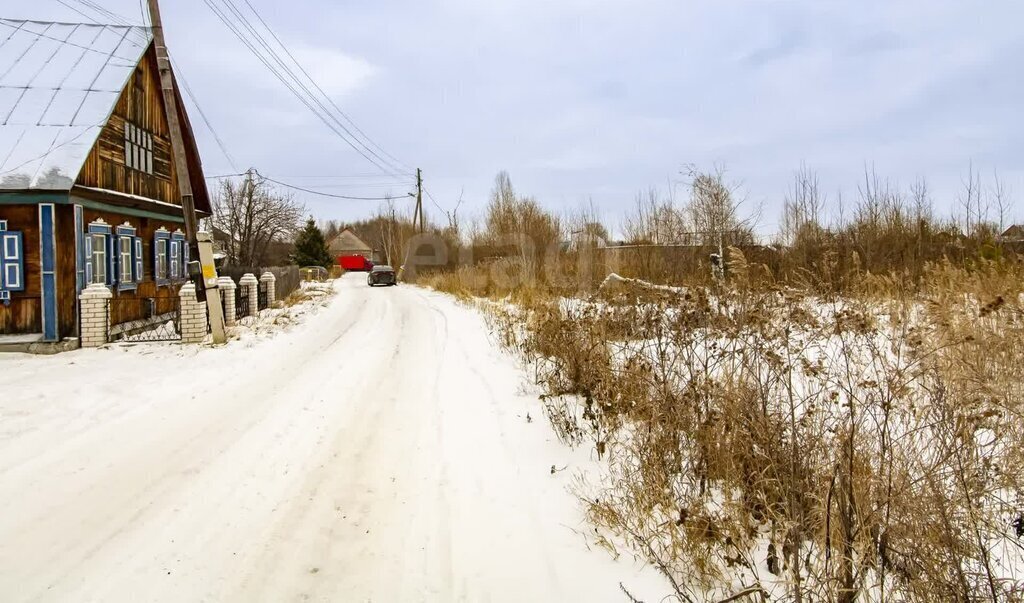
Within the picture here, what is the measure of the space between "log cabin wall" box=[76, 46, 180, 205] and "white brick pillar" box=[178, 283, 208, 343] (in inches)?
119

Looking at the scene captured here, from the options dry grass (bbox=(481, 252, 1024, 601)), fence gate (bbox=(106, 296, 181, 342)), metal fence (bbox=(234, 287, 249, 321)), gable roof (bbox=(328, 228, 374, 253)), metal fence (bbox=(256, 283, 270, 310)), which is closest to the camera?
dry grass (bbox=(481, 252, 1024, 601))

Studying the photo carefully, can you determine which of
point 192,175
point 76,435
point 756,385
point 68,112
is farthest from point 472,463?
point 192,175

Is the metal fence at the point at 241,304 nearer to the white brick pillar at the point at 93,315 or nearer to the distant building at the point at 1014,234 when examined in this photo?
the white brick pillar at the point at 93,315

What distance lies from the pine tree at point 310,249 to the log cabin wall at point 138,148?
A: 33.2 m

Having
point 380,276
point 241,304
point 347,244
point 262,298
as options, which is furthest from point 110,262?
point 347,244

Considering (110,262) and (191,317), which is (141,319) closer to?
(110,262)

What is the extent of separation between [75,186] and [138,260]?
387cm

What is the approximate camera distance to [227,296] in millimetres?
12875

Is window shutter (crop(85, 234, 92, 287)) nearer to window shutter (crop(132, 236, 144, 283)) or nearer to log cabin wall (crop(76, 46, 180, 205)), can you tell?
log cabin wall (crop(76, 46, 180, 205))

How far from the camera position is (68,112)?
37.2ft

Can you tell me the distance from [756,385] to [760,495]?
886 mm

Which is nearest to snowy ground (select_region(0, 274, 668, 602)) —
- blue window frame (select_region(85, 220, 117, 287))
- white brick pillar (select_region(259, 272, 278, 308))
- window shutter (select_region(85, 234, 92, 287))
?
window shutter (select_region(85, 234, 92, 287))

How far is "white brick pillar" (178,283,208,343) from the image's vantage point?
10484mm

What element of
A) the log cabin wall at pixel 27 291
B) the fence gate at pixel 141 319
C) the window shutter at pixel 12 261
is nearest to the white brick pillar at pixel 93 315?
the fence gate at pixel 141 319
